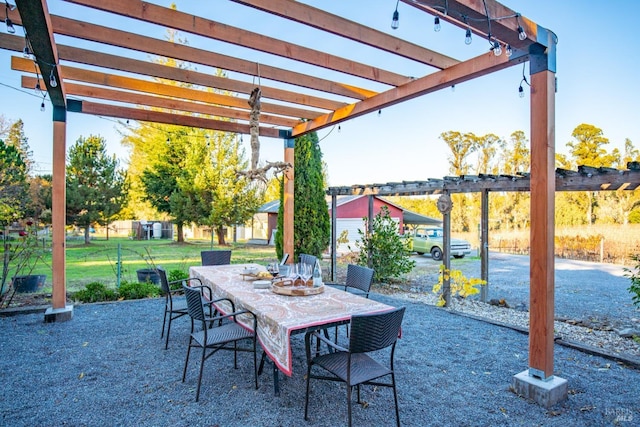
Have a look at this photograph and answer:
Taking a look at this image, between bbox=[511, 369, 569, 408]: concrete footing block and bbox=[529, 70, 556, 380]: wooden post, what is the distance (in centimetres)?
5

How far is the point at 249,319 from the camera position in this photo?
9.35 feet

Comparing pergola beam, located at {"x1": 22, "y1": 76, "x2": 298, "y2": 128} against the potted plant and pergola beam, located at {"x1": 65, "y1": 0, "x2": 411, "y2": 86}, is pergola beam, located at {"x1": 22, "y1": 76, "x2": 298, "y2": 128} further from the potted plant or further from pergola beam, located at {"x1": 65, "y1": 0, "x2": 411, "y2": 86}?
the potted plant

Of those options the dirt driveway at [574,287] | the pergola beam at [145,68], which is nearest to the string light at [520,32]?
the pergola beam at [145,68]

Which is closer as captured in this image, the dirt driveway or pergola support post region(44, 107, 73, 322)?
pergola support post region(44, 107, 73, 322)

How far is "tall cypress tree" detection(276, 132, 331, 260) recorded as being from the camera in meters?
7.71

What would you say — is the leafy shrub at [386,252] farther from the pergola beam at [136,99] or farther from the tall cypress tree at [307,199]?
the pergola beam at [136,99]

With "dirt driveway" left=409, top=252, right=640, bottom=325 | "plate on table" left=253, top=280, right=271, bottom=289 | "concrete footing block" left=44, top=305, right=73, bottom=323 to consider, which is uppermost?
"plate on table" left=253, top=280, right=271, bottom=289

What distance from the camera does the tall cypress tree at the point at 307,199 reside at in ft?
25.3

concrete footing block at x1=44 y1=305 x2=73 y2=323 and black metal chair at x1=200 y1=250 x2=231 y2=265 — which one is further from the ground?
black metal chair at x1=200 y1=250 x2=231 y2=265

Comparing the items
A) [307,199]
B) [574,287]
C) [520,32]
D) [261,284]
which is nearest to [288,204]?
[307,199]

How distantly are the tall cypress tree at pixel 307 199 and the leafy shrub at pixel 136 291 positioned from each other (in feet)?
8.73

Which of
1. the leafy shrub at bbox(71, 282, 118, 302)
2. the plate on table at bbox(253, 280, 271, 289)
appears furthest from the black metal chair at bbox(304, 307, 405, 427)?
the leafy shrub at bbox(71, 282, 118, 302)

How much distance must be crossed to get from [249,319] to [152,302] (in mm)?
3724

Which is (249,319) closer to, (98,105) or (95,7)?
(95,7)
